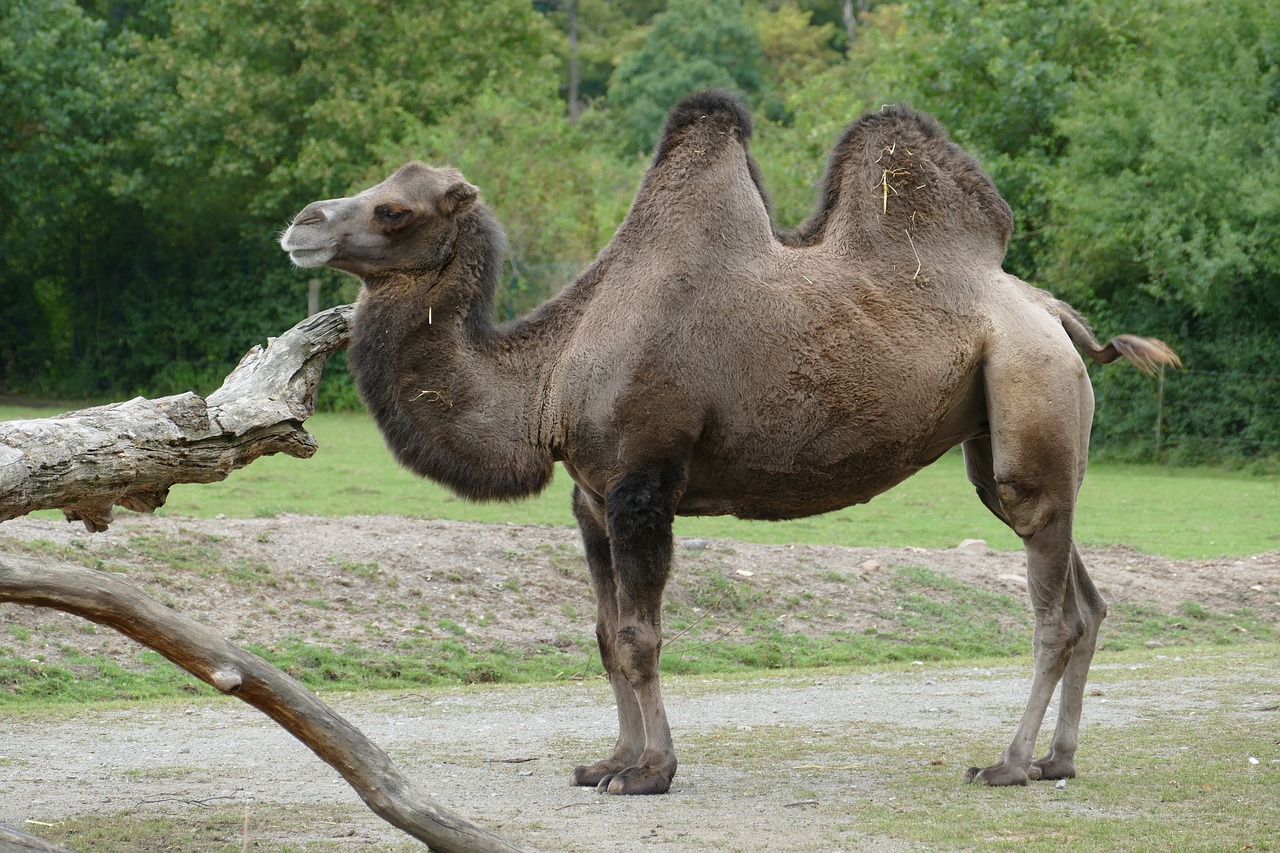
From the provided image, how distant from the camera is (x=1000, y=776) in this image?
258 inches

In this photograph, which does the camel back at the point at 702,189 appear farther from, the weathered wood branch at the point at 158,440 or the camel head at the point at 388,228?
the weathered wood branch at the point at 158,440

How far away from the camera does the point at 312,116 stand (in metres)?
32.6

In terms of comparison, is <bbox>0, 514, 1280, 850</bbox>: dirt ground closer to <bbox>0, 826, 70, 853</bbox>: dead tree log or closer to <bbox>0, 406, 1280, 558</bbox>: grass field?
<bbox>0, 826, 70, 853</bbox>: dead tree log

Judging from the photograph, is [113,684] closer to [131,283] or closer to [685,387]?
[685,387]

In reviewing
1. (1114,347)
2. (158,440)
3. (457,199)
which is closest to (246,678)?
(158,440)

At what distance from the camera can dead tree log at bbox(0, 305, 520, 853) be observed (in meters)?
4.61

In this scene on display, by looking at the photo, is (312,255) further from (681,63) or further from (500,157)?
(681,63)

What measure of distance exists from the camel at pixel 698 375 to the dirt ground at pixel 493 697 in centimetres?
66

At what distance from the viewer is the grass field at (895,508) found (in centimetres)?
1533

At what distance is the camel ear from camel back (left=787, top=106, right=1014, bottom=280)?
5.00 ft

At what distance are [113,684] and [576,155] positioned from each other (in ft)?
85.5

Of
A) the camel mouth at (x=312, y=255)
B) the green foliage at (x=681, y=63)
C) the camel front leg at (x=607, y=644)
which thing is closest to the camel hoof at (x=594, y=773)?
the camel front leg at (x=607, y=644)

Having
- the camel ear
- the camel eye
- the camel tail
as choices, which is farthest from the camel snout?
the camel tail

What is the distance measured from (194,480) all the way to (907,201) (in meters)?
3.44
